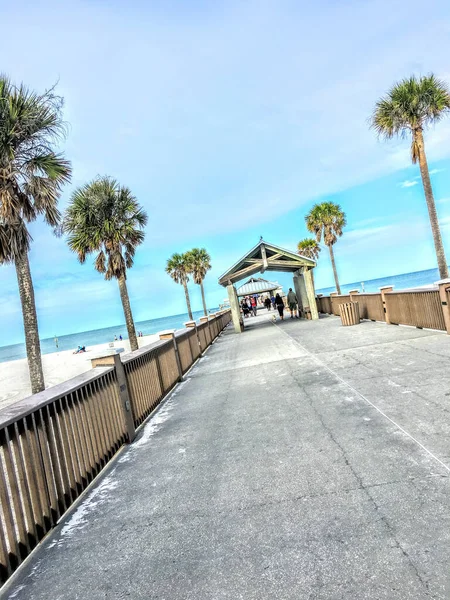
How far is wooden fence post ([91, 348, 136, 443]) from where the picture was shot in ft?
15.0

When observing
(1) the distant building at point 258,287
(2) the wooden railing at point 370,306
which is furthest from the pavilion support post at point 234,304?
(1) the distant building at point 258,287

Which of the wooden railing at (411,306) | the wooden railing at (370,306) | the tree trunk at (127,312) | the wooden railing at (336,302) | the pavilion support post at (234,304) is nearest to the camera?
the wooden railing at (411,306)

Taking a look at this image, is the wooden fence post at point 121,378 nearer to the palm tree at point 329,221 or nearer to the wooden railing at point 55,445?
the wooden railing at point 55,445

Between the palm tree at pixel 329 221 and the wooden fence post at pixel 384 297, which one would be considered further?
the palm tree at pixel 329 221

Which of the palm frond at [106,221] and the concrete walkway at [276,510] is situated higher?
the palm frond at [106,221]

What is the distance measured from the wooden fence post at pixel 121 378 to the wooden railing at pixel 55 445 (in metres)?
0.01

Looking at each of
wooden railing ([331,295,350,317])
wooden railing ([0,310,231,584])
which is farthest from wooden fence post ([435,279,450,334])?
wooden railing ([331,295,350,317])

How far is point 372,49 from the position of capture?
601 inches

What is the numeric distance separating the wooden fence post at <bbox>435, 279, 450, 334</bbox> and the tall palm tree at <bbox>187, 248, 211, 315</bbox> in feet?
117

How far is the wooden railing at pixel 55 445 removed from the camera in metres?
2.34

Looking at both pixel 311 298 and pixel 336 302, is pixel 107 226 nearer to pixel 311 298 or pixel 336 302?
pixel 311 298

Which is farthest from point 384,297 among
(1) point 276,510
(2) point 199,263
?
(2) point 199,263

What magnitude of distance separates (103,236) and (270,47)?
11.9 metres

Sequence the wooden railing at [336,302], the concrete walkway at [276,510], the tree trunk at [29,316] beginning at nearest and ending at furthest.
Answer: the concrete walkway at [276,510] → the tree trunk at [29,316] → the wooden railing at [336,302]
